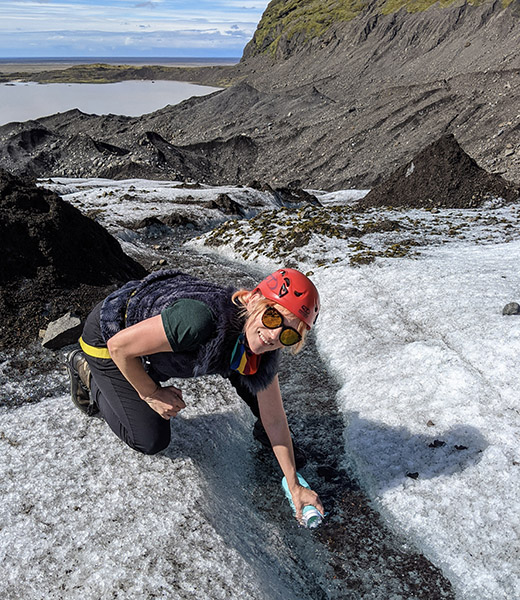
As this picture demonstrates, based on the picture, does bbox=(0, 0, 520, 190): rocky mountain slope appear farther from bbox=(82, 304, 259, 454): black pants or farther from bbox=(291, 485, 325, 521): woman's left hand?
bbox=(82, 304, 259, 454): black pants

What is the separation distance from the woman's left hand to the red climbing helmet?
1.93m

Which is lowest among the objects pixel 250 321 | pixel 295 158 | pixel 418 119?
pixel 295 158

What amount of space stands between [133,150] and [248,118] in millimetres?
26639

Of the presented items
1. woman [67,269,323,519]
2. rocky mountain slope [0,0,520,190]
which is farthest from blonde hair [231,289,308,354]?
rocky mountain slope [0,0,520,190]

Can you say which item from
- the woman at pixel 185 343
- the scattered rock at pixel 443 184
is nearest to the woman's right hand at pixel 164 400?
the woman at pixel 185 343

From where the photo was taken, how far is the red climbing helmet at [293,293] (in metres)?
3.99

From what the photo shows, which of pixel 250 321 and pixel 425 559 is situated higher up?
pixel 250 321

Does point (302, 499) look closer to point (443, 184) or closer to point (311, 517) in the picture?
point (311, 517)

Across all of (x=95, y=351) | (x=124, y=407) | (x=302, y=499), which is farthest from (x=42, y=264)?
(x=302, y=499)

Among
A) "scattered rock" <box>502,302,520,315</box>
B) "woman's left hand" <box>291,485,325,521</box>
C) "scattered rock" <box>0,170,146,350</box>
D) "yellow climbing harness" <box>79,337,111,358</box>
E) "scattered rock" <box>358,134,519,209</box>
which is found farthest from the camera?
"scattered rock" <box>358,134,519,209</box>

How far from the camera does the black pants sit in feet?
17.3

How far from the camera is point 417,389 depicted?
7270mm

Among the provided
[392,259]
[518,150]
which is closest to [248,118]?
[518,150]

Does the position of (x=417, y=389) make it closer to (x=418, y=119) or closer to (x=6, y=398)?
(x=6, y=398)
